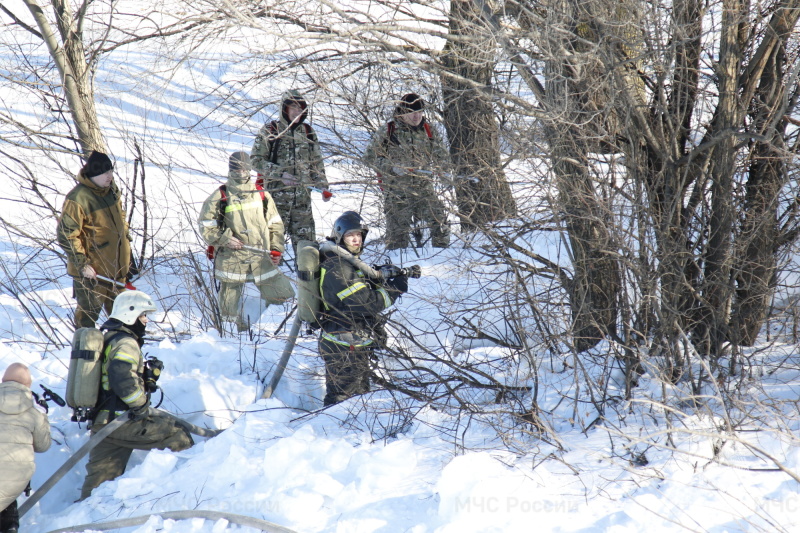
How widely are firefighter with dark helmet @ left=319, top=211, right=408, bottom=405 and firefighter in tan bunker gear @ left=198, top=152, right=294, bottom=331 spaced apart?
1.32m

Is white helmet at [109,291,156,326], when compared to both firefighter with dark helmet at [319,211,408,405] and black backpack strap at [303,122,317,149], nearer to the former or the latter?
firefighter with dark helmet at [319,211,408,405]

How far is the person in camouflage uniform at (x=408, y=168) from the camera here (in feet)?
16.7

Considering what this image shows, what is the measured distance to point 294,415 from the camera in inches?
194

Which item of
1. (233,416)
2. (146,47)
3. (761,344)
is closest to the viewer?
(761,344)

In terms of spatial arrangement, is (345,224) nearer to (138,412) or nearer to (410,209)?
(410,209)

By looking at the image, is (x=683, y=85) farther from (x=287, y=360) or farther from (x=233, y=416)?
(x=233, y=416)

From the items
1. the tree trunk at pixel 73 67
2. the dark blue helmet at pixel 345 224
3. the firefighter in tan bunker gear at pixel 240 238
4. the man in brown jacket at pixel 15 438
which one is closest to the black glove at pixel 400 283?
the dark blue helmet at pixel 345 224

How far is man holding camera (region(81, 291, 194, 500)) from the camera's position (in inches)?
175

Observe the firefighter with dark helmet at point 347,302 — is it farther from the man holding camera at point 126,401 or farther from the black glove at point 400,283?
the man holding camera at point 126,401

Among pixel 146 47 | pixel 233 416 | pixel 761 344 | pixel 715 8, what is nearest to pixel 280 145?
pixel 146 47

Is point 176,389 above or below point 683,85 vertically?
below

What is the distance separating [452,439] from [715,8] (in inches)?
132

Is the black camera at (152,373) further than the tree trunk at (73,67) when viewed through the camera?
No

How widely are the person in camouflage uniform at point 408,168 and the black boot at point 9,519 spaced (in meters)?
3.28
